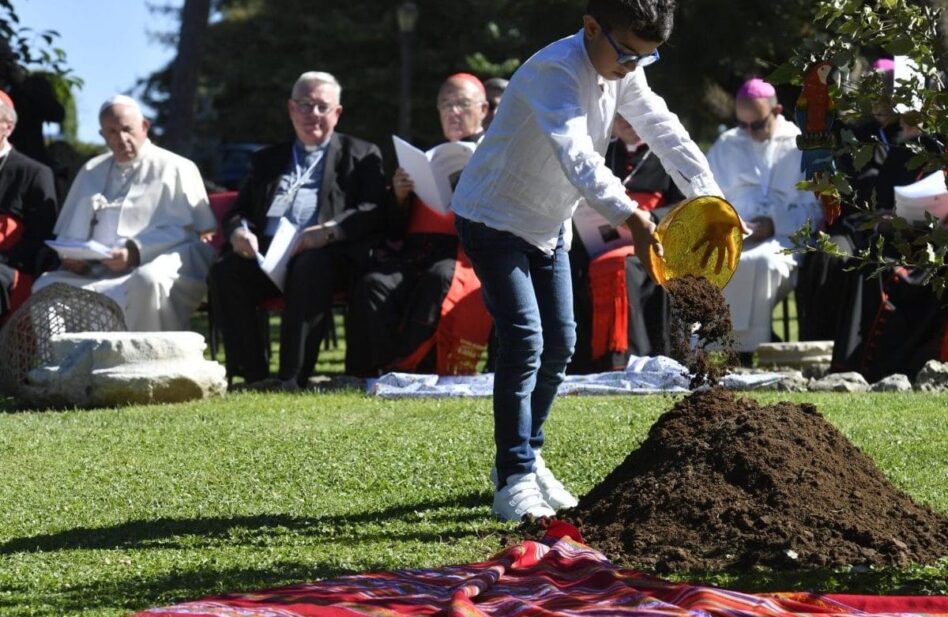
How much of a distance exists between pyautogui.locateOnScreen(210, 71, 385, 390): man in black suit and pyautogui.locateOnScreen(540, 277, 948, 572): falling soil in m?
5.03

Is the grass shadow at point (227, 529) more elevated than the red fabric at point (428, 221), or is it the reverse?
the red fabric at point (428, 221)

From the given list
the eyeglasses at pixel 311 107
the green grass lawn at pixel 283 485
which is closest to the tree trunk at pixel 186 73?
the eyeglasses at pixel 311 107

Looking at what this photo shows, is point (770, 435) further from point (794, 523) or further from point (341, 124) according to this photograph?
point (341, 124)

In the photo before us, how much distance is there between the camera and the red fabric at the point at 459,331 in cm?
1084

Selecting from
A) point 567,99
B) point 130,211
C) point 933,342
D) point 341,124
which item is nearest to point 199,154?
point 341,124

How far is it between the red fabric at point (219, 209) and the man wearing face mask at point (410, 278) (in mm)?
1709

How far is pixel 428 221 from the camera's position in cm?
1130

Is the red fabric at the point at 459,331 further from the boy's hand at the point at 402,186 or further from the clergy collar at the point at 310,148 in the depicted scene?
the clergy collar at the point at 310,148

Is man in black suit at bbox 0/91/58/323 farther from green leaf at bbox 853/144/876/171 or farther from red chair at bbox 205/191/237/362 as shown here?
green leaf at bbox 853/144/876/171

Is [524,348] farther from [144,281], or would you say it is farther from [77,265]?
[77,265]

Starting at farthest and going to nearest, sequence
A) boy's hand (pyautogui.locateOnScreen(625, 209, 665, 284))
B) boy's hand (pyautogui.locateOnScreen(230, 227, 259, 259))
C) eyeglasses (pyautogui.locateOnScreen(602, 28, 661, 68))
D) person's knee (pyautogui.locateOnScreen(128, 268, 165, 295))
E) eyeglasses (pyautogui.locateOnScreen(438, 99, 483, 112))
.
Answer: person's knee (pyautogui.locateOnScreen(128, 268, 165, 295)) < eyeglasses (pyautogui.locateOnScreen(438, 99, 483, 112)) < boy's hand (pyautogui.locateOnScreen(230, 227, 259, 259)) < eyeglasses (pyautogui.locateOnScreen(602, 28, 661, 68)) < boy's hand (pyautogui.locateOnScreen(625, 209, 665, 284))

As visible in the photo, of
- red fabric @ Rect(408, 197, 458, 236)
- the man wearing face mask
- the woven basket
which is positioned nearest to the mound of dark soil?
the man wearing face mask

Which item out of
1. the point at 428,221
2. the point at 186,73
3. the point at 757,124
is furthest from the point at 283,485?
the point at 186,73

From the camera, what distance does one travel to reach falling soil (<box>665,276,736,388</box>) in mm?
5969
